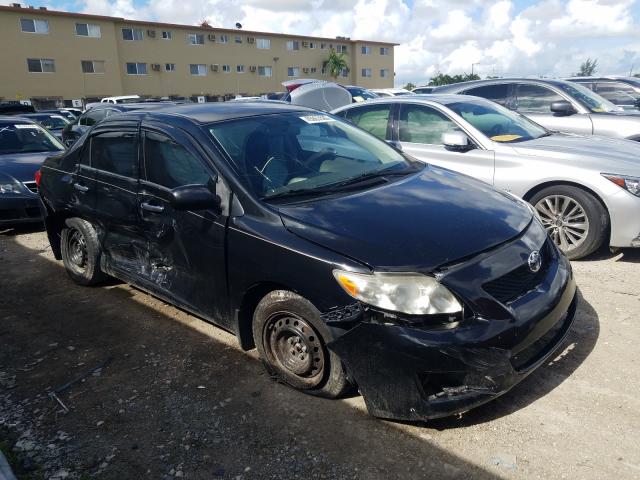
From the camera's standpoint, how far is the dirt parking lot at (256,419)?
250cm

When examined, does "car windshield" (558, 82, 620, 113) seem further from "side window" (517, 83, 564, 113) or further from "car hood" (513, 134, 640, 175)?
"car hood" (513, 134, 640, 175)

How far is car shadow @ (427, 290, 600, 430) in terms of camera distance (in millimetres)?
2775

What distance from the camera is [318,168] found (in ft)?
11.9

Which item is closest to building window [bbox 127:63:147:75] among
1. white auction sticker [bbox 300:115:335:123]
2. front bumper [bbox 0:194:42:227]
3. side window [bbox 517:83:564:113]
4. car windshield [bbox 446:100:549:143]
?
front bumper [bbox 0:194:42:227]

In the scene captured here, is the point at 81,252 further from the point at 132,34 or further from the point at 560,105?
the point at 132,34

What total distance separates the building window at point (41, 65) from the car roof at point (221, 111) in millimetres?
39626

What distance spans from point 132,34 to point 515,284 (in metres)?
46.4

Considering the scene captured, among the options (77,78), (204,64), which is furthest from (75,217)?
(204,64)

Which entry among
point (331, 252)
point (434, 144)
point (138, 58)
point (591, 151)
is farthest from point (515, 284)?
point (138, 58)

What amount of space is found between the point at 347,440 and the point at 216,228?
1453 mm

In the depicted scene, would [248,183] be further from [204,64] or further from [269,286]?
[204,64]

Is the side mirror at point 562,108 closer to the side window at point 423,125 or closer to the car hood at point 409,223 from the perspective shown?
the side window at point 423,125

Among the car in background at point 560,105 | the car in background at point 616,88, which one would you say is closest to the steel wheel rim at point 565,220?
the car in background at point 560,105

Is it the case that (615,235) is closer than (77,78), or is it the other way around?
(615,235)
